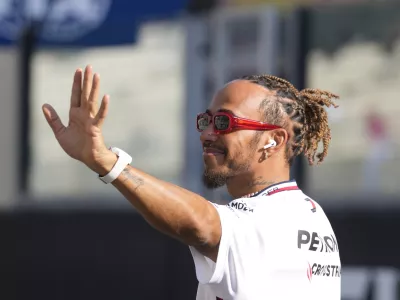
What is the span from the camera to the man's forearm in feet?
8.90

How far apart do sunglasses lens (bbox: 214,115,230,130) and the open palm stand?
55 cm

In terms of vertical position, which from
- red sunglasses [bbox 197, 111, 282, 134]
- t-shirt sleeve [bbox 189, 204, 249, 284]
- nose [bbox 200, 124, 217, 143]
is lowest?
t-shirt sleeve [bbox 189, 204, 249, 284]

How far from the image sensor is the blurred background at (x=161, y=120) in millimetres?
7629

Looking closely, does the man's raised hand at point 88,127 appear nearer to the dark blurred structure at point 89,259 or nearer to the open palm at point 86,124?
the open palm at point 86,124

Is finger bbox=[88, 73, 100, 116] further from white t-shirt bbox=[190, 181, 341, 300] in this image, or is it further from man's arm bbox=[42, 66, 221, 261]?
white t-shirt bbox=[190, 181, 341, 300]

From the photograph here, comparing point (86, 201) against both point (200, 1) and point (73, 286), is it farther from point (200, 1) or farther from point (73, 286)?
point (200, 1)

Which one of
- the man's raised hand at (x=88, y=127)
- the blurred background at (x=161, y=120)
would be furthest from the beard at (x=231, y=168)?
the blurred background at (x=161, y=120)

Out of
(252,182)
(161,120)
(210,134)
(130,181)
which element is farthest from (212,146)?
(161,120)

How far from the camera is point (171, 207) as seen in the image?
2.74m

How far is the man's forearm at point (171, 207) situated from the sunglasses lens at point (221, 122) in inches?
15.5

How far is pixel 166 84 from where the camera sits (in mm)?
8617

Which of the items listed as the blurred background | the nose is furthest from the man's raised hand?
the blurred background

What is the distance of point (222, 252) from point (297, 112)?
2.50 feet

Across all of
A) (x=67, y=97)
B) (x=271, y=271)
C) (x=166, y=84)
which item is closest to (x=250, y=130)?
(x=271, y=271)
